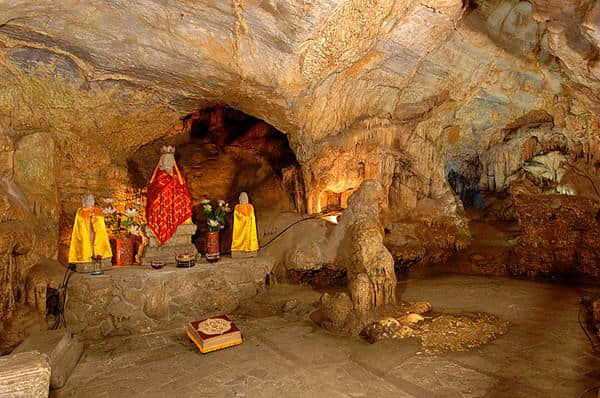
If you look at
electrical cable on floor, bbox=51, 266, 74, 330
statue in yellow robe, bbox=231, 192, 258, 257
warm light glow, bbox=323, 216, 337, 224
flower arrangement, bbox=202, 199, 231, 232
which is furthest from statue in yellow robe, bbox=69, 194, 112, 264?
warm light glow, bbox=323, 216, 337, 224

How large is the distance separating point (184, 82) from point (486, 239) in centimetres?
980

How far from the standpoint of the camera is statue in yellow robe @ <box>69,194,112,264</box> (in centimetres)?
725

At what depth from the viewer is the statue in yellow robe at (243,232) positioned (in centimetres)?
859

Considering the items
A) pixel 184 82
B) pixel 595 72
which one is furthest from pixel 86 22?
pixel 595 72

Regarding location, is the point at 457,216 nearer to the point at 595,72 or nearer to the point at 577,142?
the point at 577,142

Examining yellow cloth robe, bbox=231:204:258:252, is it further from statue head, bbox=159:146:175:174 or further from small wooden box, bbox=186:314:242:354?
small wooden box, bbox=186:314:242:354

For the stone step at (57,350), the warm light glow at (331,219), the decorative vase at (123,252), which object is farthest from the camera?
the warm light glow at (331,219)

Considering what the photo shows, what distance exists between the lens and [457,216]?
12.3 metres

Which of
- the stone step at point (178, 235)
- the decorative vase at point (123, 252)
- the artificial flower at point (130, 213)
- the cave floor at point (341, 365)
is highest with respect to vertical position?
the artificial flower at point (130, 213)

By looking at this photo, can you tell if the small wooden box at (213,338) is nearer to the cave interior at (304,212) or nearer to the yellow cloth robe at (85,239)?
the cave interior at (304,212)

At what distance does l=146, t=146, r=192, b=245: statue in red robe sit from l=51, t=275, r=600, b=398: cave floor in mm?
2231

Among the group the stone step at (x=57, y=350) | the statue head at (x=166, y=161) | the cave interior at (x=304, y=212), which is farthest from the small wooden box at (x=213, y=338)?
the statue head at (x=166, y=161)

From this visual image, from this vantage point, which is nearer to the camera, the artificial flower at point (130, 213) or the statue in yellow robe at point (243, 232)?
the artificial flower at point (130, 213)

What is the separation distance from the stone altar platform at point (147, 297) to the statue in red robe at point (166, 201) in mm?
830
